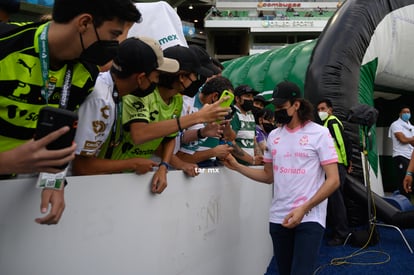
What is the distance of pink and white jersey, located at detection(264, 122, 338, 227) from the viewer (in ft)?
8.54

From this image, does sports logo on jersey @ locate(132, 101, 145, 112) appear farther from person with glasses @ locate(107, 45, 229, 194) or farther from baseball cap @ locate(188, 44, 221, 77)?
baseball cap @ locate(188, 44, 221, 77)

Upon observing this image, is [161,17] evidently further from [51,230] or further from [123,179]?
[51,230]

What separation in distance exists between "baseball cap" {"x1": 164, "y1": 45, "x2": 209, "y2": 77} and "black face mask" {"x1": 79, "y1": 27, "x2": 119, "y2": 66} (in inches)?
35.4

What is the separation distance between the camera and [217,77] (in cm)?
338

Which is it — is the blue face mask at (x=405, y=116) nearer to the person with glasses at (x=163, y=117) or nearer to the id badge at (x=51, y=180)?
the person with glasses at (x=163, y=117)

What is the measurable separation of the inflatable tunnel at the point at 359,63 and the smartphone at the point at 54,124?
4435 mm

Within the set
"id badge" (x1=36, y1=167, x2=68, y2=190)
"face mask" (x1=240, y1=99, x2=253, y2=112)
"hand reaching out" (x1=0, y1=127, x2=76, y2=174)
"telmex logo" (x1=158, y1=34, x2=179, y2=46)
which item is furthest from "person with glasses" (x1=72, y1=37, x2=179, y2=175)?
"face mask" (x1=240, y1=99, x2=253, y2=112)

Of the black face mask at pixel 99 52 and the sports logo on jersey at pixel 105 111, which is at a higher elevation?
the black face mask at pixel 99 52

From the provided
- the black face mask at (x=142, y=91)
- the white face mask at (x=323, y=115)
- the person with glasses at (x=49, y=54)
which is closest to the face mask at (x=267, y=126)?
the white face mask at (x=323, y=115)

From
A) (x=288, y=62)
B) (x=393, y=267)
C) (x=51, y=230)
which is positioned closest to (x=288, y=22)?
(x=288, y=62)

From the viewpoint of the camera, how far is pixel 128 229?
177 cm

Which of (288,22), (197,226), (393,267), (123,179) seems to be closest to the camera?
(123,179)

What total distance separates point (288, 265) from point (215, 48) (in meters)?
42.2

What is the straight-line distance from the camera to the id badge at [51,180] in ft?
4.23
